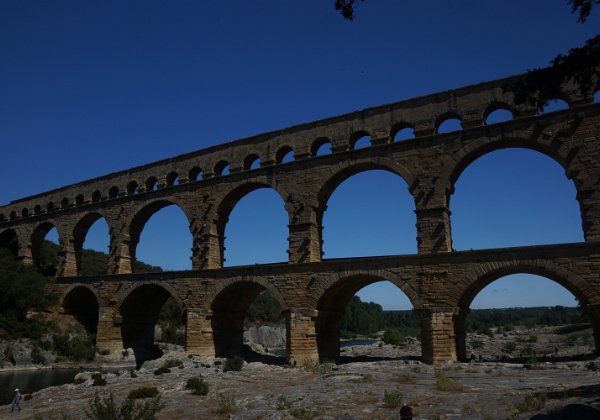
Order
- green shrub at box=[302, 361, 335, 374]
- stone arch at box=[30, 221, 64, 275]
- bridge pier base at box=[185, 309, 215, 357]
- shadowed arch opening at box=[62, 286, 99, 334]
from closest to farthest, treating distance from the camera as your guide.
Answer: green shrub at box=[302, 361, 335, 374] → bridge pier base at box=[185, 309, 215, 357] → shadowed arch opening at box=[62, 286, 99, 334] → stone arch at box=[30, 221, 64, 275]

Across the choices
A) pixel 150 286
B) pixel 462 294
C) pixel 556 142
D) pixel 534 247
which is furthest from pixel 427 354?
pixel 150 286

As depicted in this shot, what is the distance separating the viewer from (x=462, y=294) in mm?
18516

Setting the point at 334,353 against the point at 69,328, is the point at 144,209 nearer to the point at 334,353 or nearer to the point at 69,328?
the point at 69,328

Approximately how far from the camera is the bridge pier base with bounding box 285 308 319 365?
836 inches

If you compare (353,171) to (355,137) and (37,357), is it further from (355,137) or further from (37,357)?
(37,357)

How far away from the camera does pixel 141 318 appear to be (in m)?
30.6

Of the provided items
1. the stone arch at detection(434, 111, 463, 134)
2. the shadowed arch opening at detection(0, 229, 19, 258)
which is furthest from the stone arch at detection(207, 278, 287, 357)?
the shadowed arch opening at detection(0, 229, 19, 258)

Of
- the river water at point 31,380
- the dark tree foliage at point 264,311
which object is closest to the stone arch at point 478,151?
the river water at point 31,380

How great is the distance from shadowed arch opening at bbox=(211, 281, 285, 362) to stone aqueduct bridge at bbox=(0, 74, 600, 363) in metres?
0.08

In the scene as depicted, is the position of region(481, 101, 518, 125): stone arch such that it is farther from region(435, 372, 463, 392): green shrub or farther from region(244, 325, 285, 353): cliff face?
region(244, 325, 285, 353): cliff face

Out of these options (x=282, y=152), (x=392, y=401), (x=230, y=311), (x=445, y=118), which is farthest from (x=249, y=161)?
(x=392, y=401)

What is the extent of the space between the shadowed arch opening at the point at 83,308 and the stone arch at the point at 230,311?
1130 centimetres

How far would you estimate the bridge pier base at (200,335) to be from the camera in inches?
956

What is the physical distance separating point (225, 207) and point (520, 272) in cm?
1504
